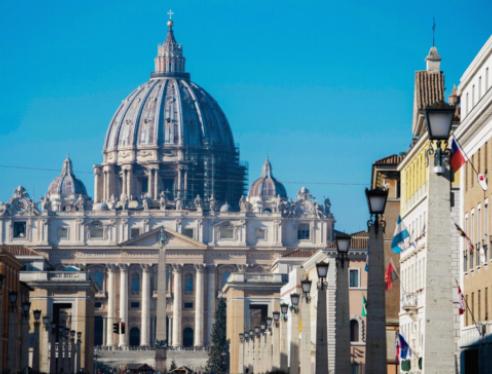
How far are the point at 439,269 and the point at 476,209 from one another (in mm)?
20224

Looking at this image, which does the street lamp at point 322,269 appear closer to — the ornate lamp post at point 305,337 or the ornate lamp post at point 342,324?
the ornate lamp post at point 342,324

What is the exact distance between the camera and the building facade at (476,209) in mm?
45125

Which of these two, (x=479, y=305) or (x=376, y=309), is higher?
(x=479, y=305)

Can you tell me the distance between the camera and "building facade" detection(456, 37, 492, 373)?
148 ft

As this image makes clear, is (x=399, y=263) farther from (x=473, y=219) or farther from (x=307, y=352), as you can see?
(x=473, y=219)

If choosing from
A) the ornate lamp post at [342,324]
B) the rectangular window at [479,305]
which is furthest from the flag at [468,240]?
the ornate lamp post at [342,324]

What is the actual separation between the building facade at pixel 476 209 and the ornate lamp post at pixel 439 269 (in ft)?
53.1

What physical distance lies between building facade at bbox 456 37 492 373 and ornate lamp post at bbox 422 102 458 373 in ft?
53.1

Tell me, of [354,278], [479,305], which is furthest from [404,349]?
[354,278]

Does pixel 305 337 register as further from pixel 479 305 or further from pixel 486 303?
pixel 486 303

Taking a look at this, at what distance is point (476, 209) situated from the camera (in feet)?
156

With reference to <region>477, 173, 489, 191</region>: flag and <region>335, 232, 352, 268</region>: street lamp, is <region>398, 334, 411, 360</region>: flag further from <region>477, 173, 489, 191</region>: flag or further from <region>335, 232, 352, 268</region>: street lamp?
<region>335, 232, 352, 268</region>: street lamp

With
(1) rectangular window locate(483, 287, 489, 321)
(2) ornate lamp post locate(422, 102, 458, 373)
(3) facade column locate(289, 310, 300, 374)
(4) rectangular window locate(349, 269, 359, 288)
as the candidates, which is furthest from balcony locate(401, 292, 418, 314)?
(4) rectangular window locate(349, 269, 359, 288)

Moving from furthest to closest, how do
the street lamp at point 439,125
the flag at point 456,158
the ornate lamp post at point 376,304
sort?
1. the ornate lamp post at point 376,304
2. the flag at point 456,158
3. the street lamp at point 439,125
